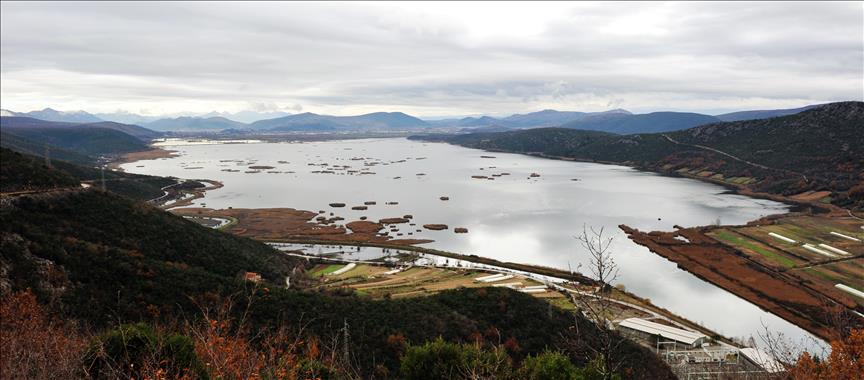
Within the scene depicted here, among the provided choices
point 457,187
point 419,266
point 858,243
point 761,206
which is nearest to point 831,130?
point 761,206

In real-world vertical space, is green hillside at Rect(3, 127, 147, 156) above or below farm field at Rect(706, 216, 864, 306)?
above

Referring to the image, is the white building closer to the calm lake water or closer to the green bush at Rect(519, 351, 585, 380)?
the calm lake water

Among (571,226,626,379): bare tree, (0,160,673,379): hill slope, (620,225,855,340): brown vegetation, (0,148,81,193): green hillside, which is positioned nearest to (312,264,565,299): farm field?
(0,160,673,379): hill slope

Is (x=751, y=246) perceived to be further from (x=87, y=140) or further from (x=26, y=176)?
(x=87, y=140)

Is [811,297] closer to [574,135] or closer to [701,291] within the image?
[701,291]

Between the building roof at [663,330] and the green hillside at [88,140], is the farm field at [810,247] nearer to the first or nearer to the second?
the building roof at [663,330]

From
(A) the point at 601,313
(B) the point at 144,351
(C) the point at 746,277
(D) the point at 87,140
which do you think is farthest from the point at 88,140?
(A) the point at 601,313
